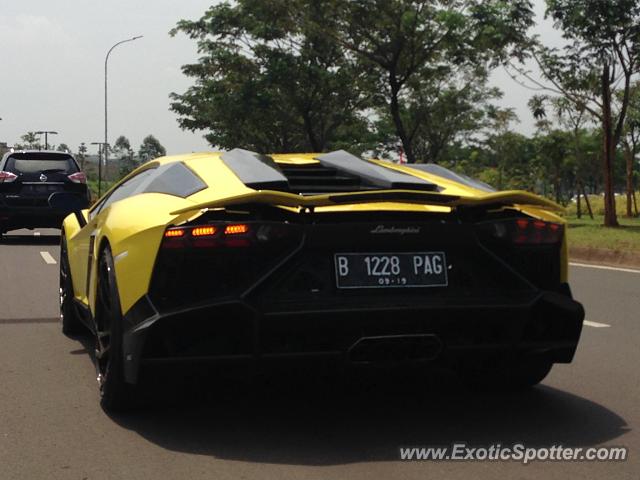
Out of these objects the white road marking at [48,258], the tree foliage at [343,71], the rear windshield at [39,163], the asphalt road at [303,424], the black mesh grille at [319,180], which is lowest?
the white road marking at [48,258]

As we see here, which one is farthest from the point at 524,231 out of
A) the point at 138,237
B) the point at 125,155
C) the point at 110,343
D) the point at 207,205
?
the point at 125,155

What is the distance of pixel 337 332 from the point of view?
4.11 meters

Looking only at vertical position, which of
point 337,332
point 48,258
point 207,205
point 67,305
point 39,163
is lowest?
point 48,258

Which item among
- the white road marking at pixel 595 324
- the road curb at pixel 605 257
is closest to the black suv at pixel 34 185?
the road curb at pixel 605 257

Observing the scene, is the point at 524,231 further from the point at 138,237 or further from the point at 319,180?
the point at 138,237

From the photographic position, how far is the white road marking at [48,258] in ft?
43.8

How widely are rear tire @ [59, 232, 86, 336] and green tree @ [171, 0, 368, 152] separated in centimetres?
2720

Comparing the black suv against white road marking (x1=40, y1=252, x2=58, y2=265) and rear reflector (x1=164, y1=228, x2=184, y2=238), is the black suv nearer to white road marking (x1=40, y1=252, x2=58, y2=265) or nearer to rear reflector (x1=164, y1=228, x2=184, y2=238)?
white road marking (x1=40, y1=252, x2=58, y2=265)

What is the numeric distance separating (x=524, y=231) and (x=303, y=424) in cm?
128

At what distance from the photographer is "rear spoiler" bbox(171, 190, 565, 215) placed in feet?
13.3

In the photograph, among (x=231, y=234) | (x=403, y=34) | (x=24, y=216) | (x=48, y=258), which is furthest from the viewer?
(x=403, y=34)

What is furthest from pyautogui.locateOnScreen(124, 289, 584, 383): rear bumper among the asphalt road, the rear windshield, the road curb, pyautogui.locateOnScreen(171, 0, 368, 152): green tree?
pyautogui.locateOnScreen(171, 0, 368, 152): green tree

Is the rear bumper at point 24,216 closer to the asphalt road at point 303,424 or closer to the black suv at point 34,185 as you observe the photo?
the black suv at point 34,185

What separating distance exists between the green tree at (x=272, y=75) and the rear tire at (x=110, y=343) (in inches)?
1152
